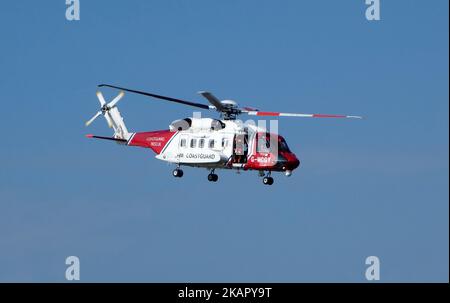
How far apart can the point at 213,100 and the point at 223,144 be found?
4.03 meters

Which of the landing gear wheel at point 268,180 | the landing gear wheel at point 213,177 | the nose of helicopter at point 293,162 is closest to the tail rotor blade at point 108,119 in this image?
the landing gear wheel at point 213,177

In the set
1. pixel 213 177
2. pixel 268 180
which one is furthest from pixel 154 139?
pixel 268 180

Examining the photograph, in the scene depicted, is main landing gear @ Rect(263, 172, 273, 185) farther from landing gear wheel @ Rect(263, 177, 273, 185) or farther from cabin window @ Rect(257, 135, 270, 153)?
cabin window @ Rect(257, 135, 270, 153)

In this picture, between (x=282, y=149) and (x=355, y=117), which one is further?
(x=282, y=149)

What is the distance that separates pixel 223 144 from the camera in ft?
388

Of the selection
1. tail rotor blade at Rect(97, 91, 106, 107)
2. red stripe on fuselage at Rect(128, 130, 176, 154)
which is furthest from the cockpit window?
tail rotor blade at Rect(97, 91, 106, 107)

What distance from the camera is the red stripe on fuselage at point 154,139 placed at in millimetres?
121188

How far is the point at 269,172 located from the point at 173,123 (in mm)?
8534

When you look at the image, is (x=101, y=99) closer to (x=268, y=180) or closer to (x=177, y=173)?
(x=177, y=173)

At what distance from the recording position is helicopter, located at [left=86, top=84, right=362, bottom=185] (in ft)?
383
